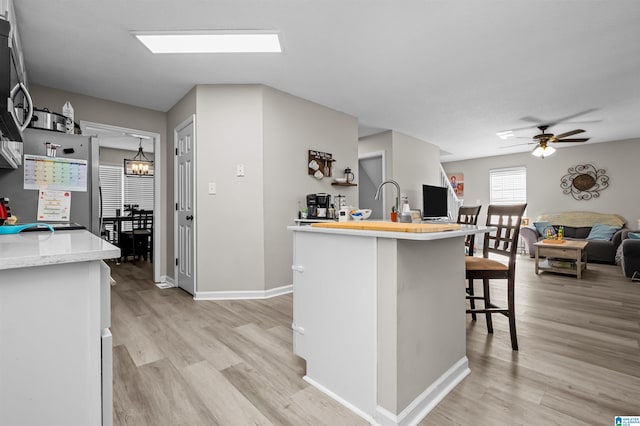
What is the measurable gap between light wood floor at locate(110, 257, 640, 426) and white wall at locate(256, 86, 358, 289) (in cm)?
60

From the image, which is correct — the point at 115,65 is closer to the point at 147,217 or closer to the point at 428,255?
the point at 428,255

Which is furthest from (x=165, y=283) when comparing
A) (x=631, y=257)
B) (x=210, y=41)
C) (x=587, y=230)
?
(x=587, y=230)

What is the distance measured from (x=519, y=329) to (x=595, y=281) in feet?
8.97

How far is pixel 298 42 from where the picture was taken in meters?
2.56

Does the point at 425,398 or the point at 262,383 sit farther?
the point at 262,383

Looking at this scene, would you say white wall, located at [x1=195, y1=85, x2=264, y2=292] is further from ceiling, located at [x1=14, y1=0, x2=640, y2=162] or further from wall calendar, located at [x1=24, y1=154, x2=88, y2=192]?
wall calendar, located at [x1=24, y1=154, x2=88, y2=192]

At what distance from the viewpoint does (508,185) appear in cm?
760

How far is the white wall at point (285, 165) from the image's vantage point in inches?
135

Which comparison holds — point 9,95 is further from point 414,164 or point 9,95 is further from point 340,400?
point 414,164

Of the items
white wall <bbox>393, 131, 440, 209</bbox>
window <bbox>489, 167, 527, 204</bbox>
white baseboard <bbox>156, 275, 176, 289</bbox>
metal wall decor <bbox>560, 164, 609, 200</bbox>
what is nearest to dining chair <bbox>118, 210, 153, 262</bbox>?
white baseboard <bbox>156, 275, 176, 289</bbox>

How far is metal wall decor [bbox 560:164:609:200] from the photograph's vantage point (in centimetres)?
639

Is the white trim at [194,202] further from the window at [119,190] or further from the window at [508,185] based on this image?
the window at [508,185]

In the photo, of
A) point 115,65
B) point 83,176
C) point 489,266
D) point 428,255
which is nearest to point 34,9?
point 115,65

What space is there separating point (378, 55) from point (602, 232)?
595 cm
